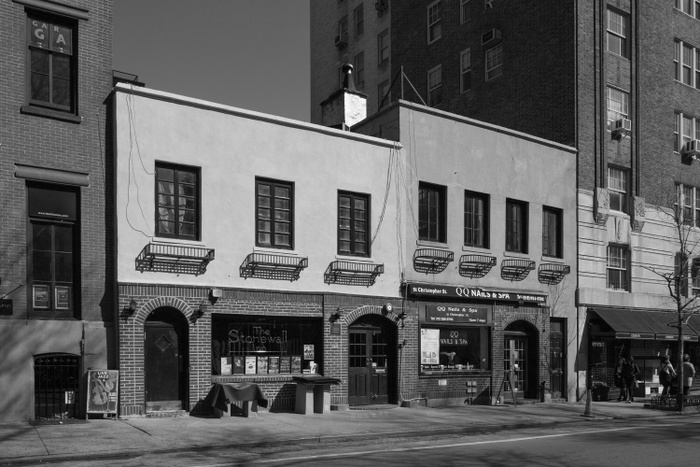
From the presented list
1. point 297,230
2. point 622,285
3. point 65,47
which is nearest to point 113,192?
point 65,47

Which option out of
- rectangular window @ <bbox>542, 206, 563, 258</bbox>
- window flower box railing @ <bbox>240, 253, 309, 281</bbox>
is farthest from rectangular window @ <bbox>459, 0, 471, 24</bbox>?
window flower box railing @ <bbox>240, 253, 309, 281</bbox>

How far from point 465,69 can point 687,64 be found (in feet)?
29.2

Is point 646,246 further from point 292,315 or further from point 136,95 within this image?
point 136,95

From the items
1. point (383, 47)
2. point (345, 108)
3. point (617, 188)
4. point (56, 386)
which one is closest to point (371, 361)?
point (345, 108)

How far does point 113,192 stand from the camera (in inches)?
703

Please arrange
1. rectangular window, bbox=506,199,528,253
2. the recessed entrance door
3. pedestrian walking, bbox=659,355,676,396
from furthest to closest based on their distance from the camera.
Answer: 1. pedestrian walking, bbox=659,355,676,396
2. rectangular window, bbox=506,199,528,253
3. the recessed entrance door

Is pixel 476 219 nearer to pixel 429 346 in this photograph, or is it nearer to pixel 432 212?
pixel 432 212

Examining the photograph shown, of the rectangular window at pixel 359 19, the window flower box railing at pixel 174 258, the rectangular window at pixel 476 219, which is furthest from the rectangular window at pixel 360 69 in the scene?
the window flower box railing at pixel 174 258

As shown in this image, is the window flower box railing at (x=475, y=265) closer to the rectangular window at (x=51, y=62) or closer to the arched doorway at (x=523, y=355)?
the arched doorway at (x=523, y=355)

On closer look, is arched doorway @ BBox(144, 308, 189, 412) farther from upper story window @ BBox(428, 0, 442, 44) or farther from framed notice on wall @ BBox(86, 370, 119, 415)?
upper story window @ BBox(428, 0, 442, 44)

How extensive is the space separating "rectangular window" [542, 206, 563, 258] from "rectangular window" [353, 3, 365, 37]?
71.8 ft

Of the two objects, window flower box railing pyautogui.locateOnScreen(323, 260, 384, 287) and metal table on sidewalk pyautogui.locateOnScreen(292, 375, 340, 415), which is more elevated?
window flower box railing pyautogui.locateOnScreen(323, 260, 384, 287)

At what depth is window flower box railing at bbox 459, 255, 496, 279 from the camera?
23641 mm

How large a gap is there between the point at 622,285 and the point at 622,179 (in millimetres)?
3915
